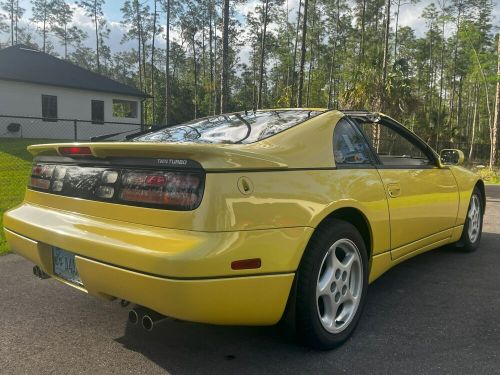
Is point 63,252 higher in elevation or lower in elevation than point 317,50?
lower

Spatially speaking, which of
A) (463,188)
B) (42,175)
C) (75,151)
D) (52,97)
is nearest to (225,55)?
(463,188)

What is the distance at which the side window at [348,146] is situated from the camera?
307 centimetres

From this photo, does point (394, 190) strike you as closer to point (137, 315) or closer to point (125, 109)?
point (137, 315)

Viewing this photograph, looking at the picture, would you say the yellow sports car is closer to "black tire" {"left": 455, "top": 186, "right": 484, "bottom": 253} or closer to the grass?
"black tire" {"left": 455, "top": 186, "right": 484, "bottom": 253}

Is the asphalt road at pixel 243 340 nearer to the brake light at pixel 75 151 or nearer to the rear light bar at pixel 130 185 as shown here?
the rear light bar at pixel 130 185

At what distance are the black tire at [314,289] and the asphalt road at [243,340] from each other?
0.09m

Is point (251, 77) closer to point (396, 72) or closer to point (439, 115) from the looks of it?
point (439, 115)

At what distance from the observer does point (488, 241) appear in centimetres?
573

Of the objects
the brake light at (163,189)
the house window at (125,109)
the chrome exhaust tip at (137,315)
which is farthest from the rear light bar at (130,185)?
the house window at (125,109)

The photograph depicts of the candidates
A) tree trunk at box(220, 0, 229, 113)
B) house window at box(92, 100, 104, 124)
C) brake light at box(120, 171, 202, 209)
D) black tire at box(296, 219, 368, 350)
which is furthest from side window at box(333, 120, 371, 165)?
house window at box(92, 100, 104, 124)

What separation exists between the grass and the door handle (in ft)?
13.0

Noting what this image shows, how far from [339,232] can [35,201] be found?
2.07 metres

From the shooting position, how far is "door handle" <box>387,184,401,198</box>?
3355 millimetres

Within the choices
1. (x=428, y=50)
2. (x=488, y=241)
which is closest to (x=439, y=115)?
(x=428, y=50)
